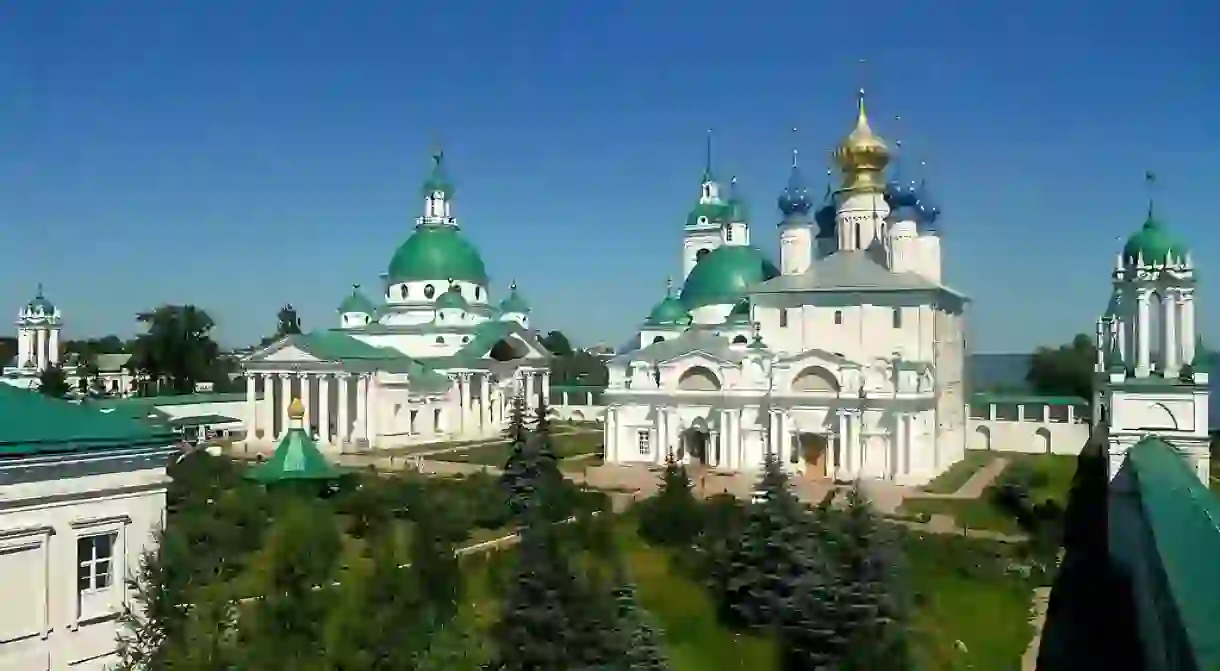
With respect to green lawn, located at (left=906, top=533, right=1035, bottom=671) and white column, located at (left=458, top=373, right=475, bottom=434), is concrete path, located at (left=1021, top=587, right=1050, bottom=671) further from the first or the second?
white column, located at (left=458, top=373, right=475, bottom=434)

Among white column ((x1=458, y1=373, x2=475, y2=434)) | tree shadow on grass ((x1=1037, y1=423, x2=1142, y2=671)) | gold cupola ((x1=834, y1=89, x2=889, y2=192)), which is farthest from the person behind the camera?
white column ((x1=458, y1=373, x2=475, y2=434))

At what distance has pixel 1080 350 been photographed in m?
69.2

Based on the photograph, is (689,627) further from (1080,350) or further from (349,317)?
(1080,350)

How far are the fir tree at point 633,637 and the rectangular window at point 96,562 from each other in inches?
207

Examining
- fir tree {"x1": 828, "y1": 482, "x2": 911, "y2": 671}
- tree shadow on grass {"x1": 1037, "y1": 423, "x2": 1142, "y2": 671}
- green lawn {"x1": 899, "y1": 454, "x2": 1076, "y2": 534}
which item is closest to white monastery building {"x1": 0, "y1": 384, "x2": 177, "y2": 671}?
fir tree {"x1": 828, "y1": 482, "x2": 911, "y2": 671}

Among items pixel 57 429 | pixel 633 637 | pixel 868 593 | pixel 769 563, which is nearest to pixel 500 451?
pixel 769 563

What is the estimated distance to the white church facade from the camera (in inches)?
1278

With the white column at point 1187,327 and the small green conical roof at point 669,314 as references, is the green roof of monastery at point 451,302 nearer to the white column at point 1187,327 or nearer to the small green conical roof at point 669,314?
the small green conical roof at point 669,314

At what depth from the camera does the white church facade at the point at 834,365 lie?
1278 inches

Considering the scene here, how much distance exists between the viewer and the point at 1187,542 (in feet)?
31.1

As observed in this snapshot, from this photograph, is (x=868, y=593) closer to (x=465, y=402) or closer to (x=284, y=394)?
(x=284, y=394)

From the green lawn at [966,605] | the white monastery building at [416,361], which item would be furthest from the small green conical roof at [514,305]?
the green lawn at [966,605]

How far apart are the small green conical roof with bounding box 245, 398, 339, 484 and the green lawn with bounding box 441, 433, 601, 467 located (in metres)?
12.4

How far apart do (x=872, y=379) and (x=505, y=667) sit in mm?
23138
